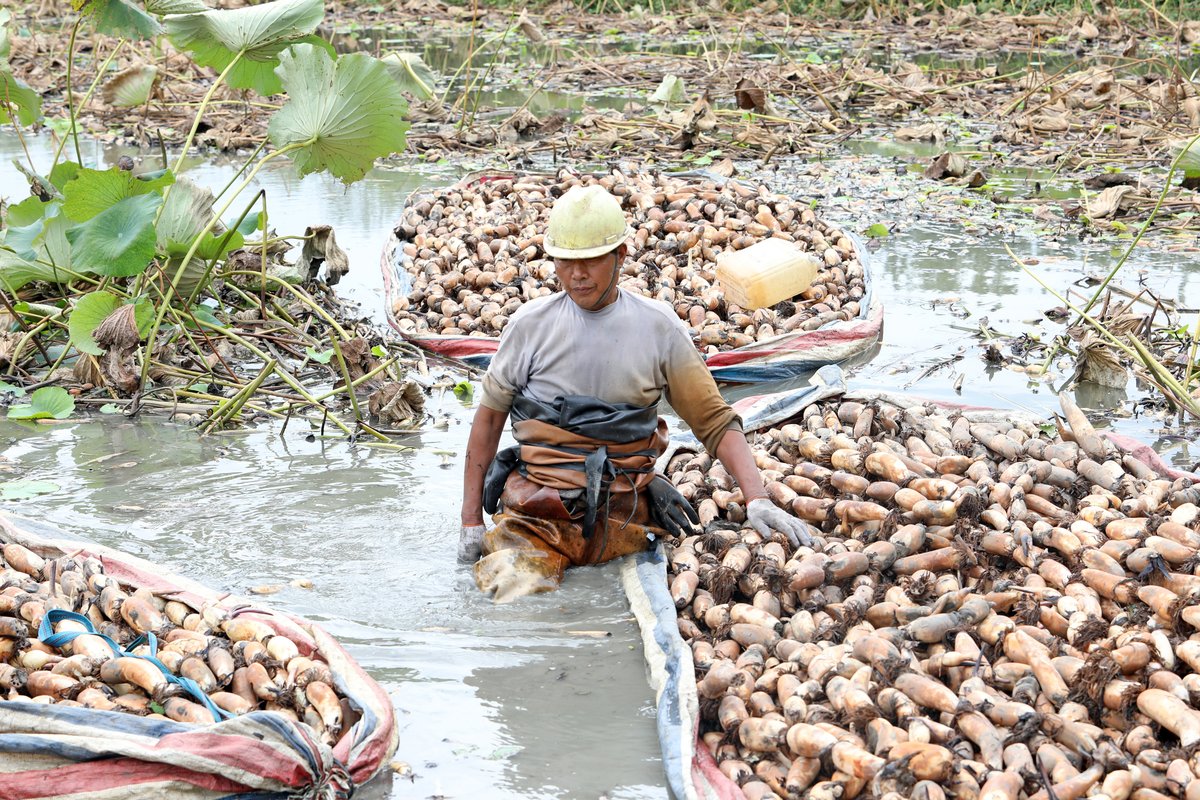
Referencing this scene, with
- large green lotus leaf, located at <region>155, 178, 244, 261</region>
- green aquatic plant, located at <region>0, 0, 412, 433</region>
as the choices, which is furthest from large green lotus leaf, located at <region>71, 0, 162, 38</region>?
large green lotus leaf, located at <region>155, 178, 244, 261</region>

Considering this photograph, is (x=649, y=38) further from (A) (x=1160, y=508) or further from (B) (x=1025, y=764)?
(B) (x=1025, y=764)

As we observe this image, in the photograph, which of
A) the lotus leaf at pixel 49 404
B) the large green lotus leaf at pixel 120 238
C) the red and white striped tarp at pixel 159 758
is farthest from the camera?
the lotus leaf at pixel 49 404

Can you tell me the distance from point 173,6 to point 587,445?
2711 mm

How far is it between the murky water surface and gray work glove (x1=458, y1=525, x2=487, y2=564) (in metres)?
0.06

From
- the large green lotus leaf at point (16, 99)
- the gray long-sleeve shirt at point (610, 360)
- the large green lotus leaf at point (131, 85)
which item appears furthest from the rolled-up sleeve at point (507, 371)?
the large green lotus leaf at point (131, 85)

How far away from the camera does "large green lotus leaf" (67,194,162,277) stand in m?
4.13

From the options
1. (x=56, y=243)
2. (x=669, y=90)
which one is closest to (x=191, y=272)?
(x=56, y=243)

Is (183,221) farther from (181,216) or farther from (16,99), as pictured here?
(16,99)

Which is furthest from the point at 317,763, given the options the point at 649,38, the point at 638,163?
the point at 649,38

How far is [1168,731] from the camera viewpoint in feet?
7.63

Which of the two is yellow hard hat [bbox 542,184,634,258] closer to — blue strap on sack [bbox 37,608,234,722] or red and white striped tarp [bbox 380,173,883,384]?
blue strap on sack [bbox 37,608,234,722]

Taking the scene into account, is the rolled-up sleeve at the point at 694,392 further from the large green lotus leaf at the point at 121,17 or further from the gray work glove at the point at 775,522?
the large green lotus leaf at the point at 121,17

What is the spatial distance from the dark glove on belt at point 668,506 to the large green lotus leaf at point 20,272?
108 inches

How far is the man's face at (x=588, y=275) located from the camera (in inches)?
120
